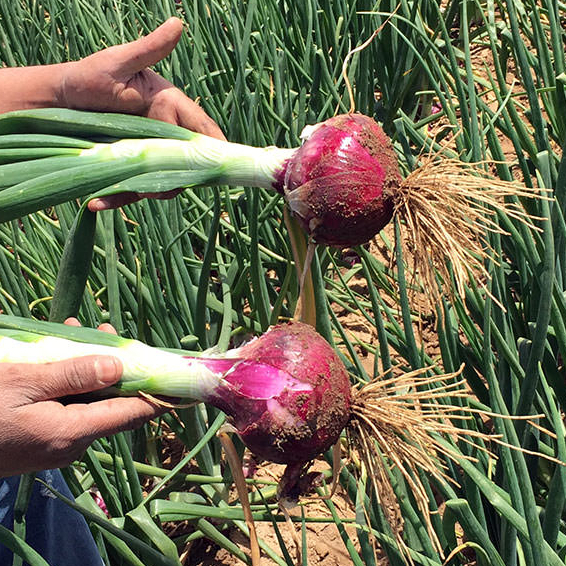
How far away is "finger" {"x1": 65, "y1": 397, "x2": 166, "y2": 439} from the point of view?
907 mm

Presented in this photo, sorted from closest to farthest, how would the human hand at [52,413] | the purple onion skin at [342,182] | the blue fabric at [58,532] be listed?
the human hand at [52,413] < the purple onion skin at [342,182] < the blue fabric at [58,532]

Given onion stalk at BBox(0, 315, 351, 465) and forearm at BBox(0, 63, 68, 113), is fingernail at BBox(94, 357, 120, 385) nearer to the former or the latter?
onion stalk at BBox(0, 315, 351, 465)

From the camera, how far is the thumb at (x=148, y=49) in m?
1.23

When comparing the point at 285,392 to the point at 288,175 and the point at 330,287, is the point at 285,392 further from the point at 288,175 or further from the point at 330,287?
the point at 330,287

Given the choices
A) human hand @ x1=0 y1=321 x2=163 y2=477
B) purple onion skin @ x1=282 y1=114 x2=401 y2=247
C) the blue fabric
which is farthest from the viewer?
the blue fabric

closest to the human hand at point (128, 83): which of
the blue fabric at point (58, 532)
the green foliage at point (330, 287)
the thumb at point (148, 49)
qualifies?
the thumb at point (148, 49)

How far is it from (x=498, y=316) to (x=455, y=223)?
0.17 m

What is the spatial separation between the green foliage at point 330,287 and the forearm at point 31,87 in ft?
0.65

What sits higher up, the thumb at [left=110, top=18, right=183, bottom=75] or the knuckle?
the thumb at [left=110, top=18, right=183, bottom=75]

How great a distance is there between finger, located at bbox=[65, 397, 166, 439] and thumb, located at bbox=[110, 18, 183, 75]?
0.53 m

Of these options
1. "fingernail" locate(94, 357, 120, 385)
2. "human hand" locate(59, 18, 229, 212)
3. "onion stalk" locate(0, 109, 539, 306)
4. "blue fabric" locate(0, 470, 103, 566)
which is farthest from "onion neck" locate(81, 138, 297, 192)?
"blue fabric" locate(0, 470, 103, 566)

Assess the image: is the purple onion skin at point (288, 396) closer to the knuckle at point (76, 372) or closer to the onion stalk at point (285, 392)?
the onion stalk at point (285, 392)

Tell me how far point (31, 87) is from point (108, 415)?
1.90ft

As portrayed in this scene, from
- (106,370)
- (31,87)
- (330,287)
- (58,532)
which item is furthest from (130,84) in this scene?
(330,287)
